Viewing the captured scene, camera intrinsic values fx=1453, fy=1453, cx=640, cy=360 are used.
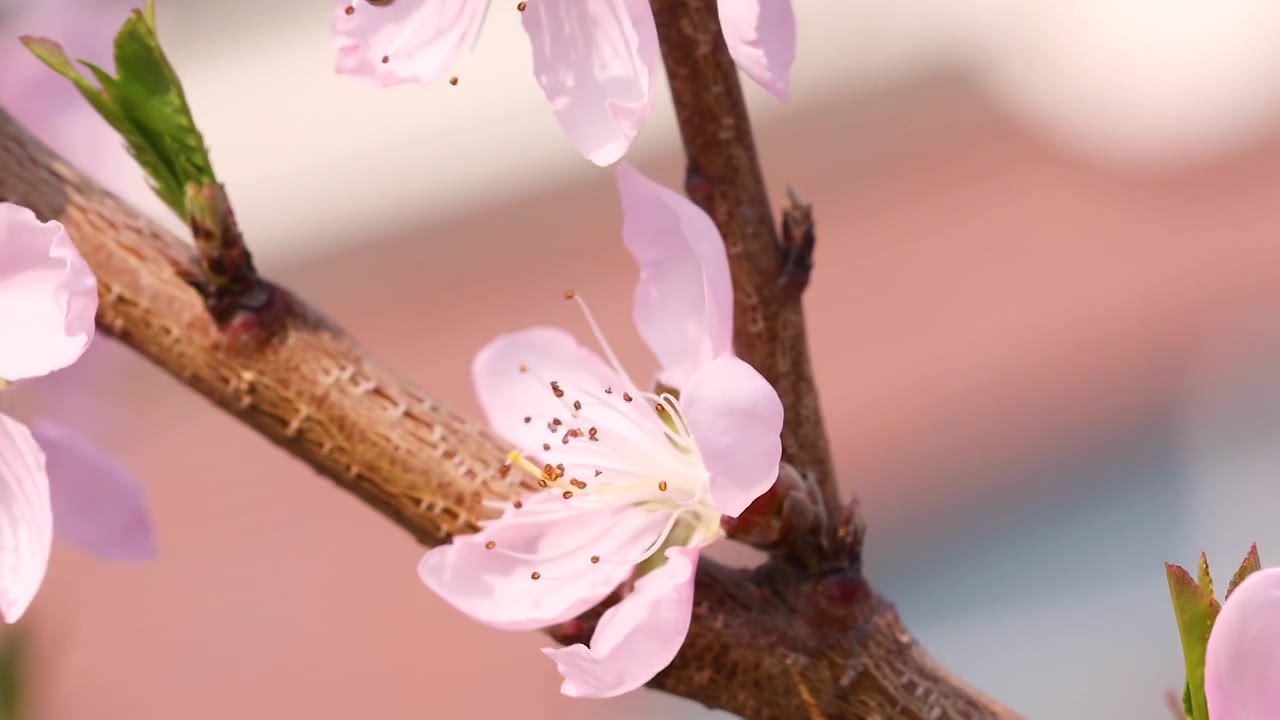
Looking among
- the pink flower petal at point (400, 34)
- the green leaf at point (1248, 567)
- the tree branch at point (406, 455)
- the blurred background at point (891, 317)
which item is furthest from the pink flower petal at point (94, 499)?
the blurred background at point (891, 317)

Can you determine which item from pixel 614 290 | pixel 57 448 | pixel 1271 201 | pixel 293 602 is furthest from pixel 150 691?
pixel 57 448

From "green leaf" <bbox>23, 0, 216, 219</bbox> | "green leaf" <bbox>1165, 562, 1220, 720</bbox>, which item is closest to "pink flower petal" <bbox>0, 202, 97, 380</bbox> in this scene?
"green leaf" <bbox>23, 0, 216, 219</bbox>

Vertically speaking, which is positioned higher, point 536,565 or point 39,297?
point 39,297

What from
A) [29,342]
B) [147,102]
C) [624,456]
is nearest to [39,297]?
[29,342]

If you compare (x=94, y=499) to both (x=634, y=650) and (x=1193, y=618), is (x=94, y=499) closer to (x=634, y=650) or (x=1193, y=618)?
(x=634, y=650)

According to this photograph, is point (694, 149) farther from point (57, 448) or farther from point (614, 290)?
point (614, 290)

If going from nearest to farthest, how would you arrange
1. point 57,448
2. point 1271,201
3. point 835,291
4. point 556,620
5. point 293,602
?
point 556,620 → point 57,448 → point 1271,201 → point 835,291 → point 293,602

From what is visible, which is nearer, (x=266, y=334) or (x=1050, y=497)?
(x=266, y=334)
